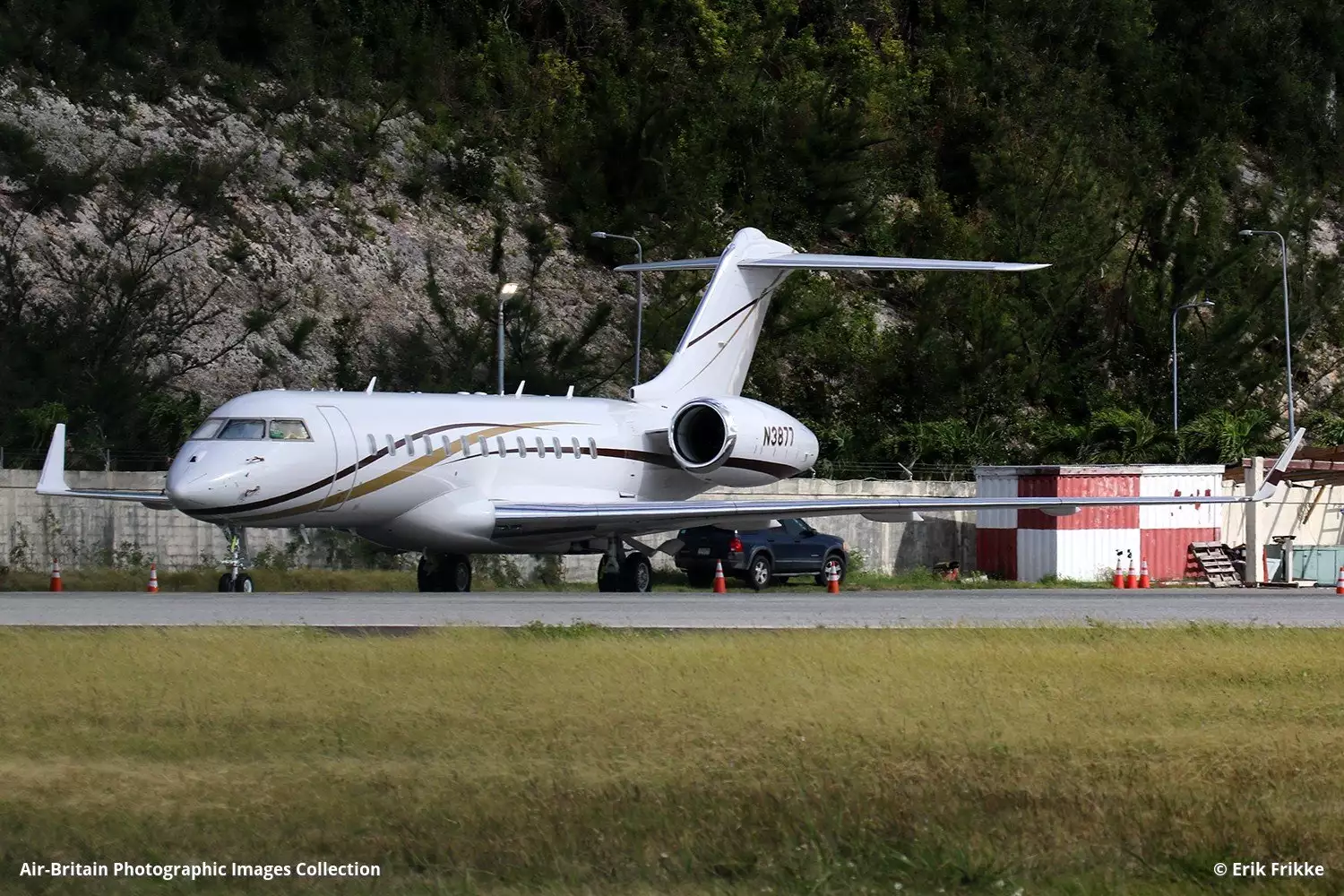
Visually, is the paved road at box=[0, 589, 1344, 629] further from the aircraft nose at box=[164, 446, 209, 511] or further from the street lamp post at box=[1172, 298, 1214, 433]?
the street lamp post at box=[1172, 298, 1214, 433]

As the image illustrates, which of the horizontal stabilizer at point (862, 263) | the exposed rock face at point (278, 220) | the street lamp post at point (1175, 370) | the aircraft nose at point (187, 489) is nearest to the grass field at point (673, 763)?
the aircraft nose at point (187, 489)

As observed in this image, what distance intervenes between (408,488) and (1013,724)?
52.5ft

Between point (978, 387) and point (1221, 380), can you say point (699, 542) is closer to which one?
point (978, 387)

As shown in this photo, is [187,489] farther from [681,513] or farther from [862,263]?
[862,263]

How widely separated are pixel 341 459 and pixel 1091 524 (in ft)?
59.6

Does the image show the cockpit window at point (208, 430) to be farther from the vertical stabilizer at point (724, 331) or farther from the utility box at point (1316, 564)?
the utility box at point (1316, 564)

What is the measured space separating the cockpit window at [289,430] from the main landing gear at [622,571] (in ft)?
19.2

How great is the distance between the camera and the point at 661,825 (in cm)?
837

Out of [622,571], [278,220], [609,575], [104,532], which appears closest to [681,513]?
[622,571]

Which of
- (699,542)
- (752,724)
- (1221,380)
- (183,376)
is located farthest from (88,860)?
(1221,380)

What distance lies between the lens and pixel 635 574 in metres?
29.3

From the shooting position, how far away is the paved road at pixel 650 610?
1822 centimetres

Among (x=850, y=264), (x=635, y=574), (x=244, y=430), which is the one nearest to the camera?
(x=244, y=430)

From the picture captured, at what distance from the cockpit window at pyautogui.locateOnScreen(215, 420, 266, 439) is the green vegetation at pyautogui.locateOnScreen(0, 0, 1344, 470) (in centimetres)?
1729
